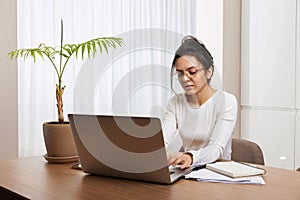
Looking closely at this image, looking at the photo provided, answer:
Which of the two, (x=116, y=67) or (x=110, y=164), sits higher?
(x=116, y=67)

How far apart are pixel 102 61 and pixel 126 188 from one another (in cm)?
216

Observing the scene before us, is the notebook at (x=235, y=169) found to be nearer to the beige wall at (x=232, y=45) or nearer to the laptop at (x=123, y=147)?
the laptop at (x=123, y=147)

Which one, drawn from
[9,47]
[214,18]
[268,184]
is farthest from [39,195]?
[214,18]

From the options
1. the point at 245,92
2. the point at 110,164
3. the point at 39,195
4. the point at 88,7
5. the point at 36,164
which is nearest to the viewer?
the point at 39,195

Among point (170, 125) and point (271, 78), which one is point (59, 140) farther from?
point (271, 78)

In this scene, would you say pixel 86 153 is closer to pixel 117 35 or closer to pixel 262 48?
→ pixel 117 35

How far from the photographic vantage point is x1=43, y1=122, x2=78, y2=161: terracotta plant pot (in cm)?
165

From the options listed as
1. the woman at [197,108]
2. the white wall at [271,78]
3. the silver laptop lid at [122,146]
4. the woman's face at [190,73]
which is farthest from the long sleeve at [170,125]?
the white wall at [271,78]

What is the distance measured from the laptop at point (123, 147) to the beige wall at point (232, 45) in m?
2.48

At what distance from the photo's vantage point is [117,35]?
3.40 m

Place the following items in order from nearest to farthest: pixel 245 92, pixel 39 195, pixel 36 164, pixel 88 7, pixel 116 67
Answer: pixel 39 195 → pixel 36 164 → pixel 88 7 → pixel 116 67 → pixel 245 92

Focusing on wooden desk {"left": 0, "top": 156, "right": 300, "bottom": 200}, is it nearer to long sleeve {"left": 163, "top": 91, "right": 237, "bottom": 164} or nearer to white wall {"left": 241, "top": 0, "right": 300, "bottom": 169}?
long sleeve {"left": 163, "top": 91, "right": 237, "bottom": 164}

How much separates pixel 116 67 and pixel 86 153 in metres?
Answer: 2.12

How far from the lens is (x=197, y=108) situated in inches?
82.4
